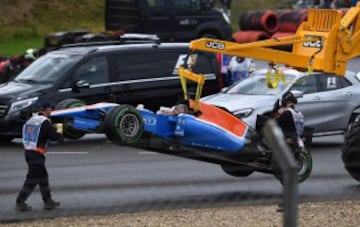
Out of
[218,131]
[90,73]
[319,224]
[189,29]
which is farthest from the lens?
[189,29]

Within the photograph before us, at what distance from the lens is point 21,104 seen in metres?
16.6

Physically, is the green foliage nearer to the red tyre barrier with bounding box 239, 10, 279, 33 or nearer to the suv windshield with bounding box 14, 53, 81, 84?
the red tyre barrier with bounding box 239, 10, 279, 33

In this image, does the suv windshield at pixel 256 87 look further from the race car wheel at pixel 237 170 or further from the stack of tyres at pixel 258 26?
the stack of tyres at pixel 258 26

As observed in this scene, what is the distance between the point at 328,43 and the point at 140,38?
1002 cm

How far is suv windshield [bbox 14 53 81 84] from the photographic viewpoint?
57.1ft

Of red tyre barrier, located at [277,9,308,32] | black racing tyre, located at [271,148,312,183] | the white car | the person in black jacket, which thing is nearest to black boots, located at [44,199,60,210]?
the person in black jacket

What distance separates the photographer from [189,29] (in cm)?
3234

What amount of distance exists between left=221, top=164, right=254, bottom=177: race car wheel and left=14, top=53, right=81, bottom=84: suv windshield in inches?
259

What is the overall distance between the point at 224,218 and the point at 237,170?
1.83 metres

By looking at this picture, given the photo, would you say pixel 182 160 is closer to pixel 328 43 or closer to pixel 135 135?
pixel 135 135

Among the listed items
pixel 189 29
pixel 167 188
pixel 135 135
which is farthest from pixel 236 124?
pixel 189 29

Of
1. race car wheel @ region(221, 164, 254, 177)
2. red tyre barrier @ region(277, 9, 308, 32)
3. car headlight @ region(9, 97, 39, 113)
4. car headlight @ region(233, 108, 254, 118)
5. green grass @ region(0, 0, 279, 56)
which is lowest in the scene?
green grass @ region(0, 0, 279, 56)

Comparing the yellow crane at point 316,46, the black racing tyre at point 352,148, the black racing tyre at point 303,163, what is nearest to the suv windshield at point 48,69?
the yellow crane at point 316,46

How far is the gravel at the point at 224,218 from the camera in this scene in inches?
363
